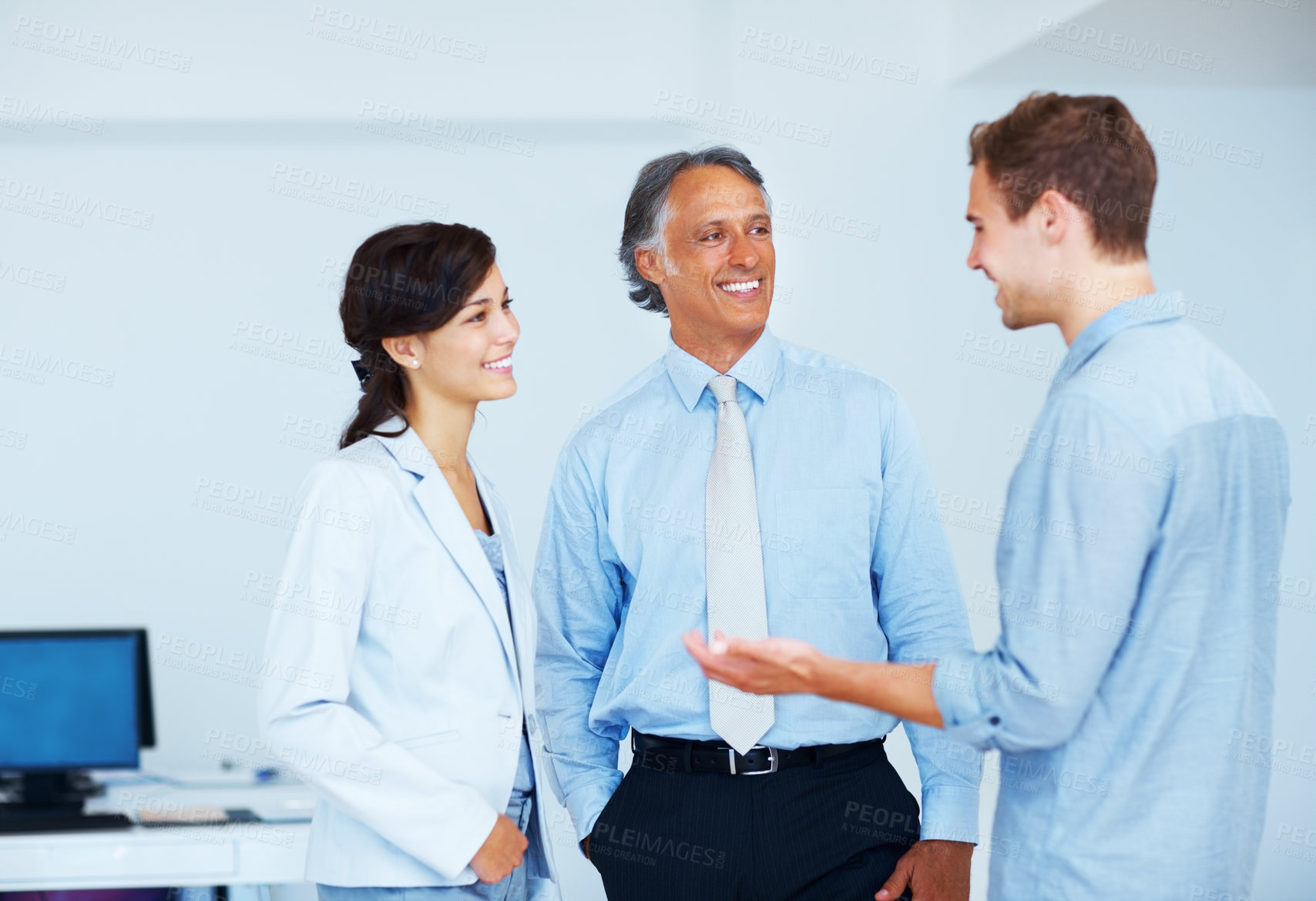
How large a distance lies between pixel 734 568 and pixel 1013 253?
855 mm

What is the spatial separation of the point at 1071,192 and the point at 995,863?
90cm

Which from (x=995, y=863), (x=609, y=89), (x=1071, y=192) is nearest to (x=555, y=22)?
(x=609, y=89)

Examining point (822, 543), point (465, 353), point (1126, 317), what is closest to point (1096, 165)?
point (1126, 317)

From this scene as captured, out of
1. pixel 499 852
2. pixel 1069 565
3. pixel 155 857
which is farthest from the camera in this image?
pixel 155 857

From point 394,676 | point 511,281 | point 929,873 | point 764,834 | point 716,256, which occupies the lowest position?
point 929,873

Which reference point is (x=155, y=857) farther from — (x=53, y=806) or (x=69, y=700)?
(x=69, y=700)

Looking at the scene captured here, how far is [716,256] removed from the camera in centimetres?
238

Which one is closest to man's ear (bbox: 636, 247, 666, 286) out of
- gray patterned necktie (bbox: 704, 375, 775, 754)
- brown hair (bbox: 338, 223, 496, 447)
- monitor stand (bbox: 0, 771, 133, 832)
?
gray patterned necktie (bbox: 704, 375, 775, 754)

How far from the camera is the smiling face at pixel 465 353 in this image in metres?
2.09

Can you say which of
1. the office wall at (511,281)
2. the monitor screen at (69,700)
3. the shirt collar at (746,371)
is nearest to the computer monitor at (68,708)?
the monitor screen at (69,700)

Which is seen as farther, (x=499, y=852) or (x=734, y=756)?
(x=734, y=756)

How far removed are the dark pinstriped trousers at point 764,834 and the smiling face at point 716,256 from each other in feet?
2.85

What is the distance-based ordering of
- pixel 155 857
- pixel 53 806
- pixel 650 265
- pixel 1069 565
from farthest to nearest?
pixel 53 806 → pixel 155 857 → pixel 650 265 → pixel 1069 565

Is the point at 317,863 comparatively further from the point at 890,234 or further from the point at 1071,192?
the point at 890,234
